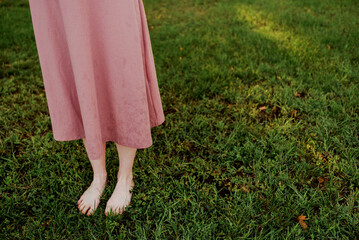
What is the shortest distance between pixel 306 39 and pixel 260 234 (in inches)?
122

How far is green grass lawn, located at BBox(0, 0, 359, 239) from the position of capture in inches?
60.3

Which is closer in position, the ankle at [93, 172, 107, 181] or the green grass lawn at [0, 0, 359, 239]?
the green grass lawn at [0, 0, 359, 239]

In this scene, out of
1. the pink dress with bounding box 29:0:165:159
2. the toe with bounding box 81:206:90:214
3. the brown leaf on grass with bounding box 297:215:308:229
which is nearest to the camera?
the pink dress with bounding box 29:0:165:159

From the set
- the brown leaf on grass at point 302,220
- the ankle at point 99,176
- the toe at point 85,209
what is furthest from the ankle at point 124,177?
the brown leaf on grass at point 302,220

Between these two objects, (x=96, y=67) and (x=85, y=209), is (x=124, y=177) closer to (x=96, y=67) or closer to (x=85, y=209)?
(x=85, y=209)

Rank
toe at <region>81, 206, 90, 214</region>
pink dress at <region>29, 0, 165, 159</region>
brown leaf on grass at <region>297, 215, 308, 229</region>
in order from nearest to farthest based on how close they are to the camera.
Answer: pink dress at <region>29, 0, 165, 159</region> → brown leaf on grass at <region>297, 215, 308, 229</region> → toe at <region>81, 206, 90, 214</region>

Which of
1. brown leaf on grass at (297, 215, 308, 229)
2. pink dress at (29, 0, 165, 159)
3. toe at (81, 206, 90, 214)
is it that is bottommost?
toe at (81, 206, 90, 214)

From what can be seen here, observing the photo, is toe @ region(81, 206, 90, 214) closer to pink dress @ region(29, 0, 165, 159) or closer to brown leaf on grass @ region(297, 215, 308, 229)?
pink dress @ region(29, 0, 165, 159)

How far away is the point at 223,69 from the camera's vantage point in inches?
123

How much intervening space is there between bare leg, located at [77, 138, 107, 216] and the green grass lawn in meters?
0.05

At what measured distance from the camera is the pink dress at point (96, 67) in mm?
1188

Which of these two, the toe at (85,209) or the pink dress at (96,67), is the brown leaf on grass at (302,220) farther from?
the toe at (85,209)

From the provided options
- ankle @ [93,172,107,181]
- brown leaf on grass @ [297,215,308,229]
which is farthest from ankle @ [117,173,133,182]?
brown leaf on grass @ [297,215,308,229]

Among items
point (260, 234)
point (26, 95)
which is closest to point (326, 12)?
point (260, 234)
